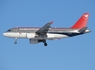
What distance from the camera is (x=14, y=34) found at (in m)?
98.9

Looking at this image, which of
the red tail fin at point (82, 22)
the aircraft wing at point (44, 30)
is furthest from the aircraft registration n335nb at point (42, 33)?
the red tail fin at point (82, 22)

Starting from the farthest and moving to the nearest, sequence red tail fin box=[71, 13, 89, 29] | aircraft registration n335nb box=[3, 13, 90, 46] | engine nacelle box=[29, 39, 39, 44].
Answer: red tail fin box=[71, 13, 89, 29] < engine nacelle box=[29, 39, 39, 44] < aircraft registration n335nb box=[3, 13, 90, 46]

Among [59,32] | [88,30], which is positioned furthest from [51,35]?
[88,30]

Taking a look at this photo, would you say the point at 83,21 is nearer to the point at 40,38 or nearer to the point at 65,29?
the point at 65,29

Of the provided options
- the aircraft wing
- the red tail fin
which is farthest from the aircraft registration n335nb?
the red tail fin

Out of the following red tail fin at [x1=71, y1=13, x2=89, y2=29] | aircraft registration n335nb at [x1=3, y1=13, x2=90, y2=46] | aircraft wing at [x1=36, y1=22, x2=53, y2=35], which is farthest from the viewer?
red tail fin at [x1=71, y1=13, x2=89, y2=29]

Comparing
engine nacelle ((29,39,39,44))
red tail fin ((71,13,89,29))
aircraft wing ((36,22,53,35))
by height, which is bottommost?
engine nacelle ((29,39,39,44))

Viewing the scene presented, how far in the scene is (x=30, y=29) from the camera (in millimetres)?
99062

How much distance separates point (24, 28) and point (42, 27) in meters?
7.43

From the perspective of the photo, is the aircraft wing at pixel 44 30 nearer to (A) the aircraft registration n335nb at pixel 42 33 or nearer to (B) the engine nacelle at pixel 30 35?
(A) the aircraft registration n335nb at pixel 42 33

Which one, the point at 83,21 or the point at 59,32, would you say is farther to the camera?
the point at 83,21

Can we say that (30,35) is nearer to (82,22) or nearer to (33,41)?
(33,41)

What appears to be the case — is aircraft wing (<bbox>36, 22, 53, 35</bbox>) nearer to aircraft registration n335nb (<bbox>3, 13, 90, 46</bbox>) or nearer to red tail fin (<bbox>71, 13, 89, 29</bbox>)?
aircraft registration n335nb (<bbox>3, 13, 90, 46</bbox>)


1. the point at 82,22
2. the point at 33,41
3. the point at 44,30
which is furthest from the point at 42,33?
the point at 82,22
